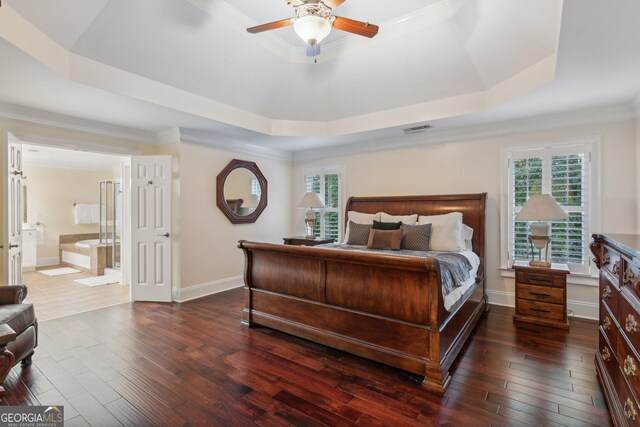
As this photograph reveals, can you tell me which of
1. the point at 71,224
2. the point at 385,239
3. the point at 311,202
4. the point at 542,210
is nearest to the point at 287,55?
the point at 311,202

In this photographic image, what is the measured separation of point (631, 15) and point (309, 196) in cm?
418

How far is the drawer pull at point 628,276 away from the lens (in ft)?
5.13

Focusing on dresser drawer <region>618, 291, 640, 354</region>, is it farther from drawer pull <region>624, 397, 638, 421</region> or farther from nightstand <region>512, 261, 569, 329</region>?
nightstand <region>512, 261, 569, 329</region>

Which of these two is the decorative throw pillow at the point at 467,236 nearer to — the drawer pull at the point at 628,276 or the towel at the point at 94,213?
the drawer pull at the point at 628,276

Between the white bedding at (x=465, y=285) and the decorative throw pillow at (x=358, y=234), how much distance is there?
4.12 ft

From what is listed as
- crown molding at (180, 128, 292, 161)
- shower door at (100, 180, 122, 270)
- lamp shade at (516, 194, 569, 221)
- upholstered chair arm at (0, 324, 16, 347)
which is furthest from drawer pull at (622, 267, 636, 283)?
shower door at (100, 180, 122, 270)

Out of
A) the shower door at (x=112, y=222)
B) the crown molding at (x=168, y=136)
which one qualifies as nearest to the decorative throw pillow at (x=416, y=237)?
the crown molding at (x=168, y=136)

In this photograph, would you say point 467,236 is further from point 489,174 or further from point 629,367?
point 629,367

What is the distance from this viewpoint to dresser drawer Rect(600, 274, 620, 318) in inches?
75.2

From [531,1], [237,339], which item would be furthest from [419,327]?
[531,1]

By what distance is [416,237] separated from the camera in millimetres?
3922

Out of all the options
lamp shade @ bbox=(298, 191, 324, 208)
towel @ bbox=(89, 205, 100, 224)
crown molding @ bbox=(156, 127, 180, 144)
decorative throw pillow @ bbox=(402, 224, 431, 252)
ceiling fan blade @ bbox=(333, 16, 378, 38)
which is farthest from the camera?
towel @ bbox=(89, 205, 100, 224)

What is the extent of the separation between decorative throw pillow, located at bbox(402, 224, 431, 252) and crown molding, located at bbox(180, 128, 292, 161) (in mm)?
3014

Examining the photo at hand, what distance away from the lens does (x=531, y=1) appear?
2414 millimetres
